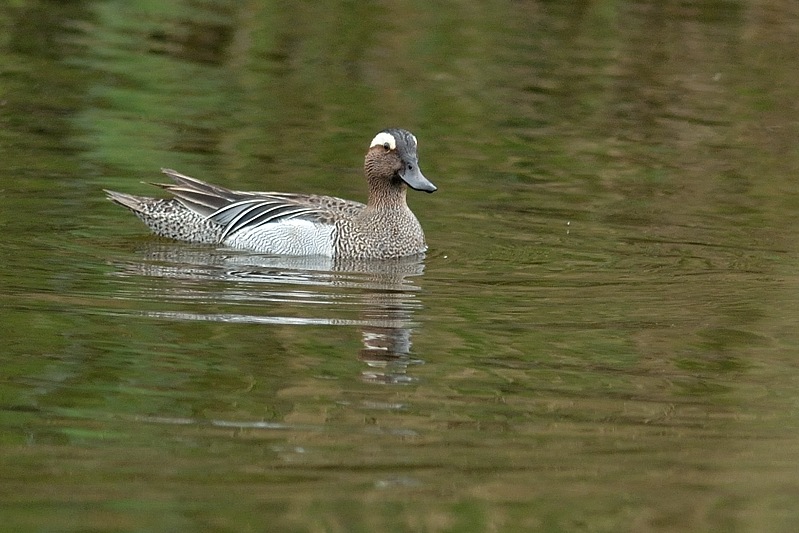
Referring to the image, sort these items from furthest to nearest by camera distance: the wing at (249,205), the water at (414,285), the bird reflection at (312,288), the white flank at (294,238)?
the wing at (249,205)
the white flank at (294,238)
the bird reflection at (312,288)
the water at (414,285)

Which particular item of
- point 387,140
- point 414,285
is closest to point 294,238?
point 387,140

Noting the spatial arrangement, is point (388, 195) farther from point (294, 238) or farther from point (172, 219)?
point (172, 219)

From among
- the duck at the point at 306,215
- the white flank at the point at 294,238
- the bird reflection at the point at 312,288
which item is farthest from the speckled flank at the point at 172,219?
the white flank at the point at 294,238

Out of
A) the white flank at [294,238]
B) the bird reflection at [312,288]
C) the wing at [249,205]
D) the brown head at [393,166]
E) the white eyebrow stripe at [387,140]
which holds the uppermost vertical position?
the white eyebrow stripe at [387,140]

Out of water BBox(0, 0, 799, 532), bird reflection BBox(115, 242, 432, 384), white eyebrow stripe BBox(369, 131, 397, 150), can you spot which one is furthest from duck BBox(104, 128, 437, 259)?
water BBox(0, 0, 799, 532)

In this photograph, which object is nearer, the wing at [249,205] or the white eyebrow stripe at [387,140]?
the wing at [249,205]

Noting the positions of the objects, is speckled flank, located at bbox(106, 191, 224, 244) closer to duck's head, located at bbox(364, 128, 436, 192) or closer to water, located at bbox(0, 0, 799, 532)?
water, located at bbox(0, 0, 799, 532)

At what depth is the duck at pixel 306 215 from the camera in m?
12.2

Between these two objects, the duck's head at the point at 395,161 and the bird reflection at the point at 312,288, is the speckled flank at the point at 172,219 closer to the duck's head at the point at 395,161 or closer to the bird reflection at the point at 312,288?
the bird reflection at the point at 312,288

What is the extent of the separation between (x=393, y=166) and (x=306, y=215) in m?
0.81

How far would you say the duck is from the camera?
40.2 feet

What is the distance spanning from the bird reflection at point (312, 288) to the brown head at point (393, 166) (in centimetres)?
63

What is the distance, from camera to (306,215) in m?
12.3

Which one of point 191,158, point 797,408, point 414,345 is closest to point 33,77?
point 191,158
